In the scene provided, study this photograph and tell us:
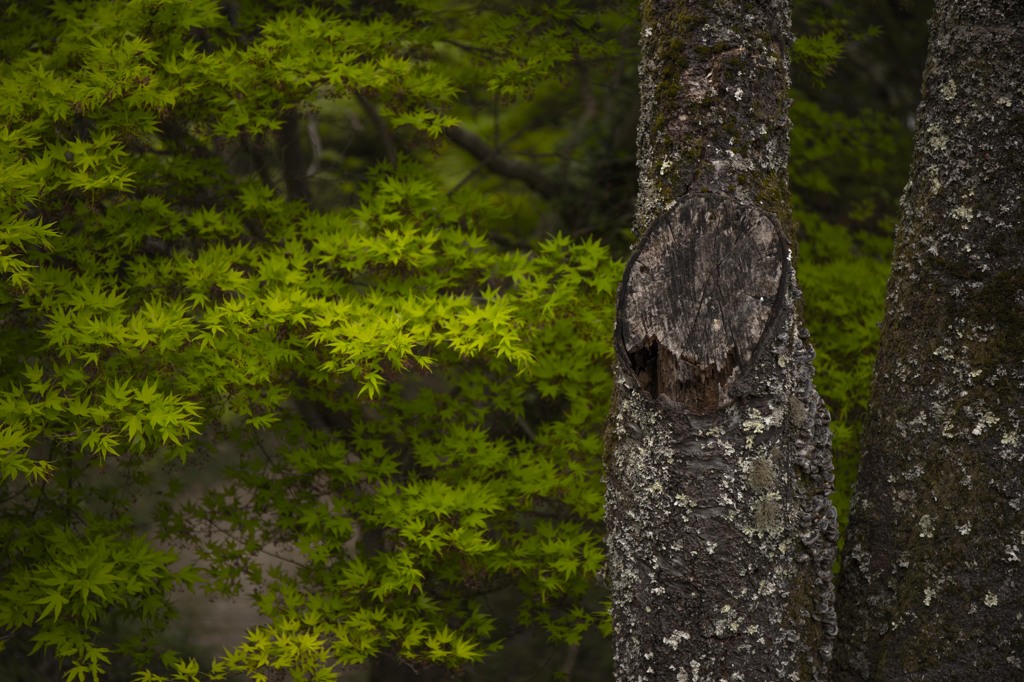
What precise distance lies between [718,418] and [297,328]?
1.65 meters

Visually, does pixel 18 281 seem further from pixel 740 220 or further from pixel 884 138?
pixel 884 138

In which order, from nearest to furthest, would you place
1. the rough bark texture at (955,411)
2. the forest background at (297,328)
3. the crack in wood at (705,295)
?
the crack in wood at (705,295)
the rough bark texture at (955,411)
the forest background at (297,328)

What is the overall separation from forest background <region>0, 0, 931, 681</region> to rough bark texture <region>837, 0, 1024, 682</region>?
820mm

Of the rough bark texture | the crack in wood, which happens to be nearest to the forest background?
the rough bark texture

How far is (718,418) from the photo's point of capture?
2160mm

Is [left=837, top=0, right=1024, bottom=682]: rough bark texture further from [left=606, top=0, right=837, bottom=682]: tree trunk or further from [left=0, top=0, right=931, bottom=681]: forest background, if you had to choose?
[left=0, top=0, right=931, bottom=681]: forest background

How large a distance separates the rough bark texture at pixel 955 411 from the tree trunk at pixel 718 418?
1.14 feet

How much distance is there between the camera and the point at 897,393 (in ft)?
8.54

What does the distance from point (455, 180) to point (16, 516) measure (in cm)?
451

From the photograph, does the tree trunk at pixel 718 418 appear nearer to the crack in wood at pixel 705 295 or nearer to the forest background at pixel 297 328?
the crack in wood at pixel 705 295

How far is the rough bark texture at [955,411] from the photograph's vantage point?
240 cm

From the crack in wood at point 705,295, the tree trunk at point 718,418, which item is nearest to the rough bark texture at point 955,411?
the tree trunk at point 718,418

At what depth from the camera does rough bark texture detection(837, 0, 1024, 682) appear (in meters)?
2.40

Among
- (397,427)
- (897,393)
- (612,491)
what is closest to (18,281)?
(397,427)
